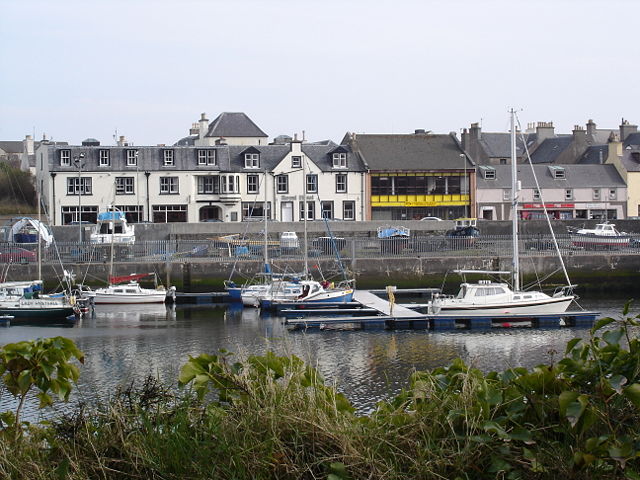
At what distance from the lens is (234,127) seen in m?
76.7

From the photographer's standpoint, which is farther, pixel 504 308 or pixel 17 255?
pixel 17 255

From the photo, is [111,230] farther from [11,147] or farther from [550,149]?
[11,147]

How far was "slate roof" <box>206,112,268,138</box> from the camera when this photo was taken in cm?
7612

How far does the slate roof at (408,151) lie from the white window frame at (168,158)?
14058 mm

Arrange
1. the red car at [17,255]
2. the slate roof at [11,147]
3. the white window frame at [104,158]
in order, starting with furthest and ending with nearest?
the slate roof at [11,147], the white window frame at [104,158], the red car at [17,255]

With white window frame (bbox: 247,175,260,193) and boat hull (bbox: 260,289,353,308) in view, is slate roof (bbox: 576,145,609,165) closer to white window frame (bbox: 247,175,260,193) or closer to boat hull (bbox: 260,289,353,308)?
white window frame (bbox: 247,175,260,193)

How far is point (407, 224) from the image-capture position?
59000mm

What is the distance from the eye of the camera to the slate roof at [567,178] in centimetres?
6969

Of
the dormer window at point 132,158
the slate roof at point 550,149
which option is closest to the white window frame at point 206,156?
the dormer window at point 132,158

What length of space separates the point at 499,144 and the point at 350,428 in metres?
78.7

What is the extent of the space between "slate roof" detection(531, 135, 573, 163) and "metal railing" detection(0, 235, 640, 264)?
1124 inches

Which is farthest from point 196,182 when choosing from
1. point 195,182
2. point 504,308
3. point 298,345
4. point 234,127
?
point 298,345

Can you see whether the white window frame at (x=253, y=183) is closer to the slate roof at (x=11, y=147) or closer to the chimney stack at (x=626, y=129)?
the chimney stack at (x=626, y=129)

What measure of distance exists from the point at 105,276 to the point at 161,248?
13.4 ft
